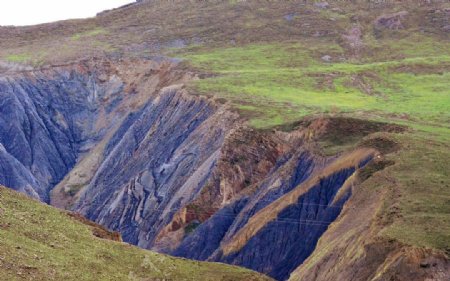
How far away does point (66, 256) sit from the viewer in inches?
1519

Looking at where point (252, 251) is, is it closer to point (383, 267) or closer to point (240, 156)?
point (240, 156)

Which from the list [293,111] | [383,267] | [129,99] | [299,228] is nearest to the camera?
[383,267]

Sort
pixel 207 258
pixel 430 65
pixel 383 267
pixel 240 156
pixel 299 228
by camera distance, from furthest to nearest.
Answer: pixel 430 65 → pixel 240 156 → pixel 207 258 → pixel 299 228 → pixel 383 267

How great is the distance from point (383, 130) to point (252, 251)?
46.5ft

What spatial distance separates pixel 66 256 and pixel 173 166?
143 feet

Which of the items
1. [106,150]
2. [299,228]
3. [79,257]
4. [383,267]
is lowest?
[106,150]

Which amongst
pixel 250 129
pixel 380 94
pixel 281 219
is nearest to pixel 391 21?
pixel 380 94

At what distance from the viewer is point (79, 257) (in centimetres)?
3884

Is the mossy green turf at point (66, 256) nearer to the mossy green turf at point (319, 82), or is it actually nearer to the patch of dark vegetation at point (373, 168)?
the patch of dark vegetation at point (373, 168)

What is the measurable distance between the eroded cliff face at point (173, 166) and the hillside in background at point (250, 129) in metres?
0.16

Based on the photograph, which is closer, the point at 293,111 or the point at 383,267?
the point at 383,267

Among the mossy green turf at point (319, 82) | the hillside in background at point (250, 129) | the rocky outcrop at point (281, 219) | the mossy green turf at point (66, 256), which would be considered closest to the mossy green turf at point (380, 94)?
the mossy green turf at point (319, 82)

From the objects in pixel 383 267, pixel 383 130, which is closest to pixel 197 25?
pixel 383 130

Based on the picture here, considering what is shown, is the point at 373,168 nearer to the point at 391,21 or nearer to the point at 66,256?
the point at 66,256
